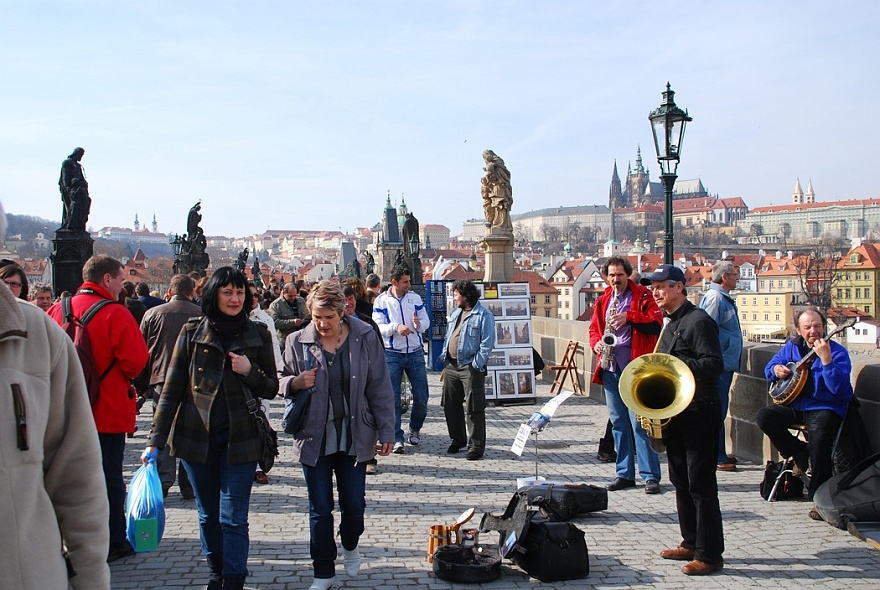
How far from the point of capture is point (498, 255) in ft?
50.3

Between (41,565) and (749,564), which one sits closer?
(41,565)

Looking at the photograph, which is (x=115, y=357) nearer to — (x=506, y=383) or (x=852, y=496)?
(x=852, y=496)

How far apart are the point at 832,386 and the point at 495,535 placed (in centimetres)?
270

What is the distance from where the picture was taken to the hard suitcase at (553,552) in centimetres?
485

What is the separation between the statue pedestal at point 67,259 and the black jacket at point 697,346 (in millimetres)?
9366

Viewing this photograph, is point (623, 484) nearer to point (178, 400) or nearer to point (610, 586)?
point (610, 586)

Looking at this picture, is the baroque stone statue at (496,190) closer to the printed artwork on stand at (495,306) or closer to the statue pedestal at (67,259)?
the printed artwork on stand at (495,306)

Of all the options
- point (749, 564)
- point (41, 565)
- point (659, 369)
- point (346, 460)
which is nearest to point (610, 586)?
point (749, 564)

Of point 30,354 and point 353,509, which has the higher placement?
point 30,354

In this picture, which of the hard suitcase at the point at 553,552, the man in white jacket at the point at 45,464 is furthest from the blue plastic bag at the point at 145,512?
the man in white jacket at the point at 45,464

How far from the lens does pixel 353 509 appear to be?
4852 millimetres

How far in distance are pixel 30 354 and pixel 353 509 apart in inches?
119

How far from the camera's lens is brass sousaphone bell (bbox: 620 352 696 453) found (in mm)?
5035

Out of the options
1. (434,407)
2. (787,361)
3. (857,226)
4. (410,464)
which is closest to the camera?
(787,361)
